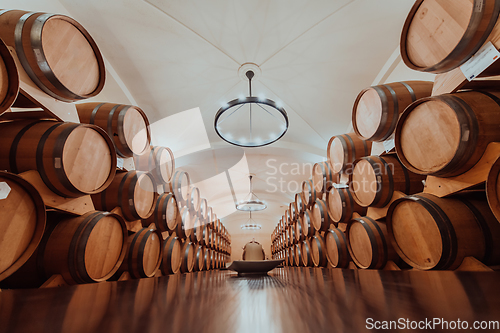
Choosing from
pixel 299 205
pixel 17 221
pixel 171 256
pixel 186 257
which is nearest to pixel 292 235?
pixel 299 205

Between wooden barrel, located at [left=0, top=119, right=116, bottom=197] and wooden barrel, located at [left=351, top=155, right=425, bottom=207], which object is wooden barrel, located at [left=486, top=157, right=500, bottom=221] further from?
wooden barrel, located at [left=0, top=119, right=116, bottom=197]

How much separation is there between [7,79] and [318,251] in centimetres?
483

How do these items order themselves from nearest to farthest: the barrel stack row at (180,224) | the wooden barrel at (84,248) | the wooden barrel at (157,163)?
the wooden barrel at (84,248), the wooden barrel at (157,163), the barrel stack row at (180,224)

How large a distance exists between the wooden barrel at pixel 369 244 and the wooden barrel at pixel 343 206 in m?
0.45

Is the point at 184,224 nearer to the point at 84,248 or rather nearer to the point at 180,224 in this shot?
the point at 180,224

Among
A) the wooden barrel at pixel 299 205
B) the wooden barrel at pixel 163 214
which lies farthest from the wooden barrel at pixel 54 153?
the wooden barrel at pixel 299 205

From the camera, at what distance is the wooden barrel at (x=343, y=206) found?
12.0ft

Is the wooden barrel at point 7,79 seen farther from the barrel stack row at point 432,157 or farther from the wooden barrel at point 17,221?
the barrel stack row at point 432,157

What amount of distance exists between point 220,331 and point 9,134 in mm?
2257

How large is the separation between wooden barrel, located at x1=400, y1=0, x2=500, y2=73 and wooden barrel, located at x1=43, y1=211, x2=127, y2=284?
310 cm

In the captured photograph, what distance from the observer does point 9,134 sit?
70.4 inches

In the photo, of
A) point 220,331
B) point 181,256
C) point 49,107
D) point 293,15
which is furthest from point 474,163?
point 181,256

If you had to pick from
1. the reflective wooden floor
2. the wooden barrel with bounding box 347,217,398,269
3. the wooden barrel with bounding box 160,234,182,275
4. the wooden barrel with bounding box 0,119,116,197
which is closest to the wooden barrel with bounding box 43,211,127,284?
the wooden barrel with bounding box 0,119,116,197

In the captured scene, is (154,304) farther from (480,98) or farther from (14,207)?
(480,98)
